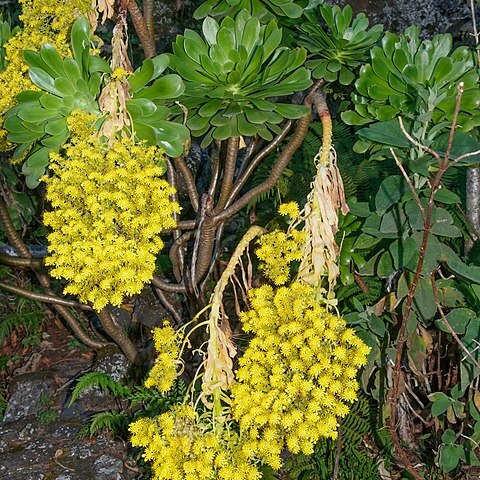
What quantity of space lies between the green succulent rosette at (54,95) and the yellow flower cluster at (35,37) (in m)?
0.16

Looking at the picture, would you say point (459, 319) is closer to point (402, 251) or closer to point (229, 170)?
point (402, 251)

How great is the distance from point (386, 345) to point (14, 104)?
49.7 inches

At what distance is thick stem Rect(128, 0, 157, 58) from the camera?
6.24 feet

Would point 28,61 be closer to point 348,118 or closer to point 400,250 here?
point 348,118

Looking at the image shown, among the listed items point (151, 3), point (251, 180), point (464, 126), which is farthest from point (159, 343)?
point (251, 180)

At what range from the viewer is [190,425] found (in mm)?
1250

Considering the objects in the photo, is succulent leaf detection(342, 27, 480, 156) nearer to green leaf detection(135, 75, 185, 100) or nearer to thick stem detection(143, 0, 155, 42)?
green leaf detection(135, 75, 185, 100)

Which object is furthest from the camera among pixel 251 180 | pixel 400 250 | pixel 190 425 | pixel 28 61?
pixel 251 180

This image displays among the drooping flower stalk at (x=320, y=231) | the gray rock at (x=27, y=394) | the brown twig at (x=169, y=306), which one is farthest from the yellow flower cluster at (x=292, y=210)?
the gray rock at (x=27, y=394)

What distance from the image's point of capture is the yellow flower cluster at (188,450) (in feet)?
3.91

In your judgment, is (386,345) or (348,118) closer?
(348,118)

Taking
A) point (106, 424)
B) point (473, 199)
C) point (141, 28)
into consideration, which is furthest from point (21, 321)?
point (473, 199)

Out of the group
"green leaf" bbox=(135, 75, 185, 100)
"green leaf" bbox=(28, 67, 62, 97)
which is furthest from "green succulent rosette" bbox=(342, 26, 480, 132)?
"green leaf" bbox=(28, 67, 62, 97)

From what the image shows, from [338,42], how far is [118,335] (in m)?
1.50
